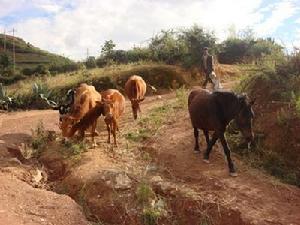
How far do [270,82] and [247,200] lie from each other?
4.35 meters

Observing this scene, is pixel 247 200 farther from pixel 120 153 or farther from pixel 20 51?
pixel 20 51

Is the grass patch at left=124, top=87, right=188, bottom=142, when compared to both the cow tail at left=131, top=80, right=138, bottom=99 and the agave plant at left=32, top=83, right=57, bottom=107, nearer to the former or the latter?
the cow tail at left=131, top=80, right=138, bottom=99

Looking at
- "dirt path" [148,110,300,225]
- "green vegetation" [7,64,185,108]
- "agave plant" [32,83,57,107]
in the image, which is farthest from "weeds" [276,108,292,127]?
"green vegetation" [7,64,185,108]

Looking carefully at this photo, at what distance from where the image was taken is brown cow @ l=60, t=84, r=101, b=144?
11281 mm

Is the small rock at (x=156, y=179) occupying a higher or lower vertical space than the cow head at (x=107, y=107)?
lower

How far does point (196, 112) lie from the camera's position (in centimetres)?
986

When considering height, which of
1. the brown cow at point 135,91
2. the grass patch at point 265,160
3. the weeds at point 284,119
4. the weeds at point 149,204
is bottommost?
the weeds at point 149,204

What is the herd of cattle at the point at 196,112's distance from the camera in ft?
29.3

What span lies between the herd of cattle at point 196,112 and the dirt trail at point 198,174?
31cm

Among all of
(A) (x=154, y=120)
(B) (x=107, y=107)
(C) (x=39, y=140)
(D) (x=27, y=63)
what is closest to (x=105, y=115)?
(B) (x=107, y=107)

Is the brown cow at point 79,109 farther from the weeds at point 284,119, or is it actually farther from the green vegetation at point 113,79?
the green vegetation at point 113,79

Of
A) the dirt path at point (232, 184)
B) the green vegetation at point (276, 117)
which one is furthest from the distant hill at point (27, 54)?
the dirt path at point (232, 184)

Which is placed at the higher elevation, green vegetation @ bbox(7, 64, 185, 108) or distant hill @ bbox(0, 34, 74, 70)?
distant hill @ bbox(0, 34, 74, 70)

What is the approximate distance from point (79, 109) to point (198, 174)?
368 centimetres
